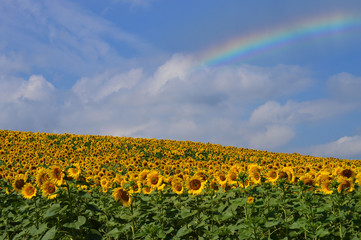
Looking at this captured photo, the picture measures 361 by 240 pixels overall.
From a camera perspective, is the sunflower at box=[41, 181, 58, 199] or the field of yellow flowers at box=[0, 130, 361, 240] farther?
the sunflower at box=[41, 181, 58, 199]

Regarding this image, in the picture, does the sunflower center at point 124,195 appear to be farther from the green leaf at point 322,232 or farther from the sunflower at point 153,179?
the green leaf at point 322,232

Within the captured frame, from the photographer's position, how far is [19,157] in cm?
2116

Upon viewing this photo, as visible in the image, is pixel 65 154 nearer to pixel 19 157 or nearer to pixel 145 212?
pixel 19 157

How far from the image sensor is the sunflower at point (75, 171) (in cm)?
655

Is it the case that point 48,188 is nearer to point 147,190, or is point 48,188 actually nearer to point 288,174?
point 147,190

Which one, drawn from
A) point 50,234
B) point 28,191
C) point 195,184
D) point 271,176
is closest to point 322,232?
point 271,176

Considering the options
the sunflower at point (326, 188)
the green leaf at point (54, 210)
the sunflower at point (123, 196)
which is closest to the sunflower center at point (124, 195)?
the sunflower at point (123, 196)

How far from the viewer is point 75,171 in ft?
22.2

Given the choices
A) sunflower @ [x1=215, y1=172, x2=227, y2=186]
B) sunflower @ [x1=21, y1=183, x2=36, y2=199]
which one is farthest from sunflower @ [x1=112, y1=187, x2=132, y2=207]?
sunflower @ [x1=215, y1=172, x2=227, y2=186]

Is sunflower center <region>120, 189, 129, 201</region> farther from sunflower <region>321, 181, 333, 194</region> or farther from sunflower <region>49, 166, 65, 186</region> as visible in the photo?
sunflower <region>321, 181, 333, 194</region>

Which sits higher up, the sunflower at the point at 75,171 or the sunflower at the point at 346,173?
the sunflower at the point at 75,171

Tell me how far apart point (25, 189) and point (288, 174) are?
592 cm

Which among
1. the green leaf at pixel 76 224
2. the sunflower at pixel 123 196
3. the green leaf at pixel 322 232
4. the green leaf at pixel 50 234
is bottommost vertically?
the green leaf at pixel 322 232

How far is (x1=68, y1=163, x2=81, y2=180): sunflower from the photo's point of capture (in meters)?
6.55
